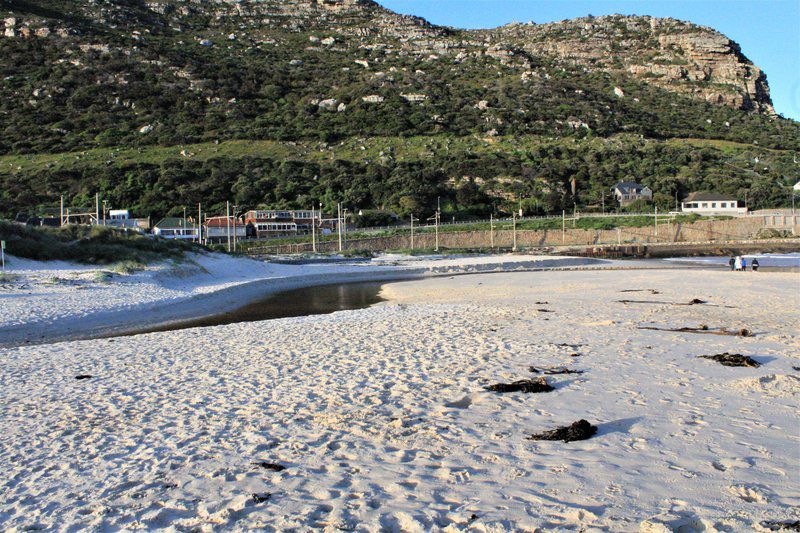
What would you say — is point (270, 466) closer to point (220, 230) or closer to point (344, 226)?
point (344, 226)

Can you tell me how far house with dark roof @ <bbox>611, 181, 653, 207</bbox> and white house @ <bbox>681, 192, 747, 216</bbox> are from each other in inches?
210

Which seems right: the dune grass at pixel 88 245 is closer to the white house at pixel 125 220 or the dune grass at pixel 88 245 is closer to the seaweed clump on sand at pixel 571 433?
the seaweed clump on sand at pixel 571 433

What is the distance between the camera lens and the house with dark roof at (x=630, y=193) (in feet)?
275

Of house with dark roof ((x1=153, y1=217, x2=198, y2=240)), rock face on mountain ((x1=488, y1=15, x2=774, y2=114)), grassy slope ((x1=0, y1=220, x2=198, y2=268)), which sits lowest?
grassy slope ((x1=0, y1=220, x2=198, y2=268))

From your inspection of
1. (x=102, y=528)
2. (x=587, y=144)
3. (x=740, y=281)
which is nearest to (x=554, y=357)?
(x=102, y=528)

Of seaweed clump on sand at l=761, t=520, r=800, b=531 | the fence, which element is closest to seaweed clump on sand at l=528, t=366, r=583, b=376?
seaweed clump on sand at l=761, t=520, r=800, b=531

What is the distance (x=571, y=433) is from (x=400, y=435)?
5.44 feet

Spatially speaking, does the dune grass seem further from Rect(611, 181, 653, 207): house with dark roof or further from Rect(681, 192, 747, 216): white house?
Rect(681, 192, 747, 216): white house

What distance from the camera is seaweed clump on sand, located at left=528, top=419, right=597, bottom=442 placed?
5.47 meters

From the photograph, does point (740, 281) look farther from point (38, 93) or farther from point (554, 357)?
point (38, 93)

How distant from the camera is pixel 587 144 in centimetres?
9944

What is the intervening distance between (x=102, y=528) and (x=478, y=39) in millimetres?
169870

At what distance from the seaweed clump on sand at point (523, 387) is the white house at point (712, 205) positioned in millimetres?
80057

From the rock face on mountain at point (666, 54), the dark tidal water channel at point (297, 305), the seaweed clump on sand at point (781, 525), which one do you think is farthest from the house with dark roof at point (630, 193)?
the seaweed clump on sand at point (781, 525)
